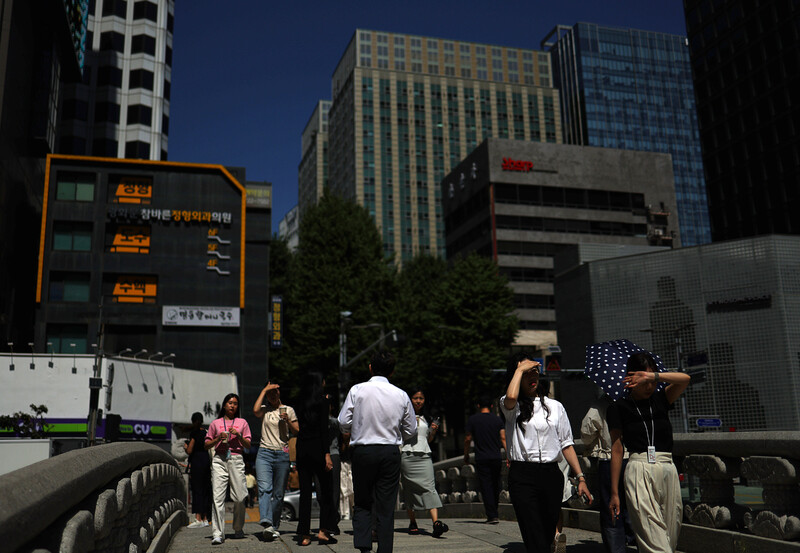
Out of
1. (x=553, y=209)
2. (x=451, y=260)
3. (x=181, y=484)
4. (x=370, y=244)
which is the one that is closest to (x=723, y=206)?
(x=553, y=209)

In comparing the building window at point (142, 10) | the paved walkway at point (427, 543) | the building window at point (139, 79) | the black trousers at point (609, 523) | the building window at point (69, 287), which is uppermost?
the building window at point (142, 10)

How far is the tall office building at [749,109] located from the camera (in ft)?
176

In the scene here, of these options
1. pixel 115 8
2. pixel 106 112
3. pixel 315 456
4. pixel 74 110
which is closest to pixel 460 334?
pixel 315 456

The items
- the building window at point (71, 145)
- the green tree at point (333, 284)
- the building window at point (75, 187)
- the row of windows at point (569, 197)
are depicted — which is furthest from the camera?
the row of windows at point (569, 197)

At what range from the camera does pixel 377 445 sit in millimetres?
6168

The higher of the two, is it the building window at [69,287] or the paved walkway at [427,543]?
the building window at [69,287]

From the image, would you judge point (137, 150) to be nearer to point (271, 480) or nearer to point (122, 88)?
point (122, 88)

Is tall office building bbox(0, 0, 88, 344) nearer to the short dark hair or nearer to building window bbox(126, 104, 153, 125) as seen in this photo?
building window bbox(126, 104, 153, 125)

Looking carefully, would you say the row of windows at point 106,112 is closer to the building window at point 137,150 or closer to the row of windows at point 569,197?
the building window at point 137,150

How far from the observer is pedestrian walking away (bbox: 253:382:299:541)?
8.53 meters

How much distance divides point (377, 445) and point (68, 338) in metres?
36.0

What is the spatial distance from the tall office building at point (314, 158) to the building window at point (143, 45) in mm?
68538

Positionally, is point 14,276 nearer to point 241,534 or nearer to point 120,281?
point 120,281

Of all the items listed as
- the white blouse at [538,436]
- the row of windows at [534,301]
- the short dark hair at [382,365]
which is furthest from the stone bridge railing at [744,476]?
the row of windows at [534,301]
